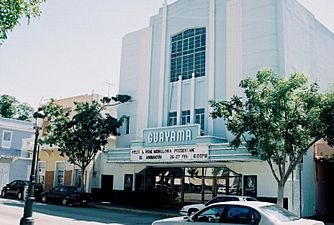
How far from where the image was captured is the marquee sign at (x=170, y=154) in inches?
925

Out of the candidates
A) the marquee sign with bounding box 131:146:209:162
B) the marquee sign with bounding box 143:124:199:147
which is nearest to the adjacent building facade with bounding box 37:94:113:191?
the marquee sign with bounding box 131:146:209:162

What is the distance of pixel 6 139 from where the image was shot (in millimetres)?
41938

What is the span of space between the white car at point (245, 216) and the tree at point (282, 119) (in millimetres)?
7789

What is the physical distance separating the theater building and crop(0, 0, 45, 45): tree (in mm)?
15323

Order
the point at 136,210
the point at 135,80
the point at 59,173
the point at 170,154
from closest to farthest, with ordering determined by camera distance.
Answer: the point at 170,154, the point at 136,210, the point at 135,80, the point at 59,173

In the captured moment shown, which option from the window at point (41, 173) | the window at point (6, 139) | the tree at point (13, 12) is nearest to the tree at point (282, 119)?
the tree at point (13, 12)

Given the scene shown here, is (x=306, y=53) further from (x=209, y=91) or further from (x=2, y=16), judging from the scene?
(x=2, y=16)

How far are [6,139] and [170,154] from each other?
77.7 feet

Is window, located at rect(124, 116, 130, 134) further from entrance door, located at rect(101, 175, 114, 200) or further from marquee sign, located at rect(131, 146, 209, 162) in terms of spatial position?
marquee sign, located at rect(131, 146, 209, 162)

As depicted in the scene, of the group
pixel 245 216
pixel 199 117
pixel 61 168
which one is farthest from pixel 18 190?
pixel 245 216

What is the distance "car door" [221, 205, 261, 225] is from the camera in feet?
31.2

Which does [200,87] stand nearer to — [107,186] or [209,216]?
[107,186]

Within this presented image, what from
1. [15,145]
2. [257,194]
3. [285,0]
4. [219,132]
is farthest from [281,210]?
[15,145]

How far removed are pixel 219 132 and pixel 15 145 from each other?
25.3 meters
